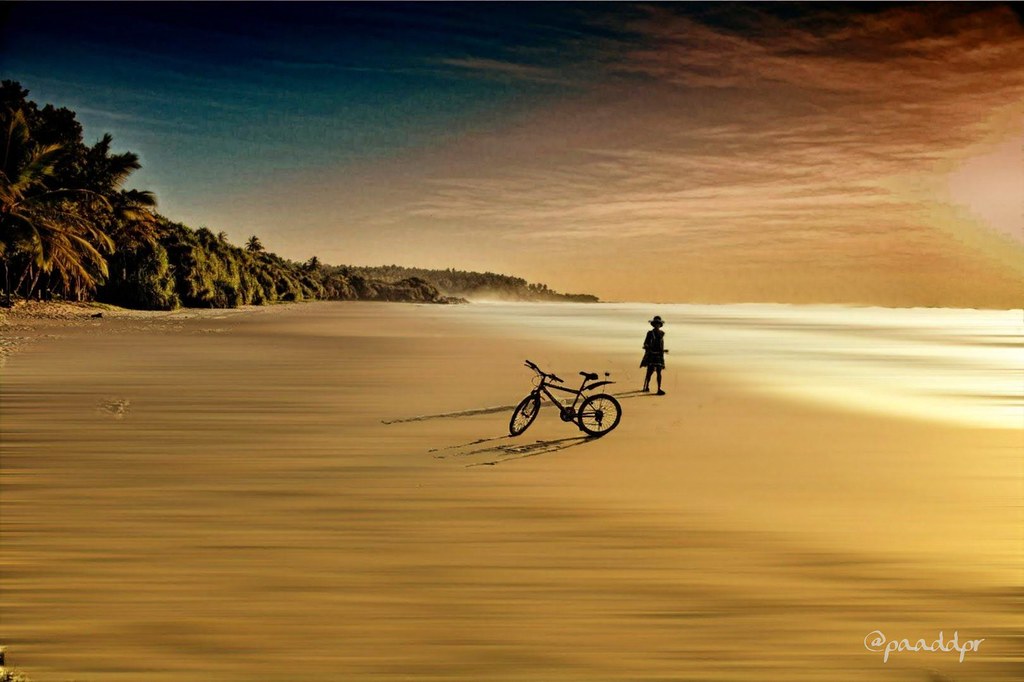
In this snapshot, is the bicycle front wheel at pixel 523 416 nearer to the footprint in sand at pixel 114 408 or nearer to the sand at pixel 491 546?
the sand at pixel 491 546

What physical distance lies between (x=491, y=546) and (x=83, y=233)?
52815 mm

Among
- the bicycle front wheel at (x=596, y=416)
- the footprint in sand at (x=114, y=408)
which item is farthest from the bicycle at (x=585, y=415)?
the footprint in sand at (x=114, y=408)

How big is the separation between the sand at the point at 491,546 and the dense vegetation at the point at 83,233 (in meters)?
32.4

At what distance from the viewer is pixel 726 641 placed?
563cm

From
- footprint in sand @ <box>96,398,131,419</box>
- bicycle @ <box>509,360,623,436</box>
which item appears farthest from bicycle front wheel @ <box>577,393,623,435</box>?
footprint in sand @ <box>96,398,131,419</box>

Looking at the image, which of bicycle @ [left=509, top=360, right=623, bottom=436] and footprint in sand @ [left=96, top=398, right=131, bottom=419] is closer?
bicycle @ [left=509, top=360, right=623, bottom=436]

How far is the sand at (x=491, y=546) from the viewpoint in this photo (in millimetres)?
5430

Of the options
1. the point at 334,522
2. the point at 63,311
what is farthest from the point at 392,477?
the point at 63,311

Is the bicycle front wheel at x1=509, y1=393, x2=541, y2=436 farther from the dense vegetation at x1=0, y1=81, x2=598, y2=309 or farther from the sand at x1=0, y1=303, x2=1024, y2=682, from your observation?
the dense vegetation at x1=0, y1=81, x2=598, y2=309

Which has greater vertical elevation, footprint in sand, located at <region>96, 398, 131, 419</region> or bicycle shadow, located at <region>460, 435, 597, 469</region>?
bicycle shadow, located at <region>460, 435, 597, 469</region>

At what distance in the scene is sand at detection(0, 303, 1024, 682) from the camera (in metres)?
5.43

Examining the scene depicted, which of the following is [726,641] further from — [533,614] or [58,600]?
[58,600]

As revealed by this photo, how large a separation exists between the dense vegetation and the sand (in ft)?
106

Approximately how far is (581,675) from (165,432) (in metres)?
10.8
